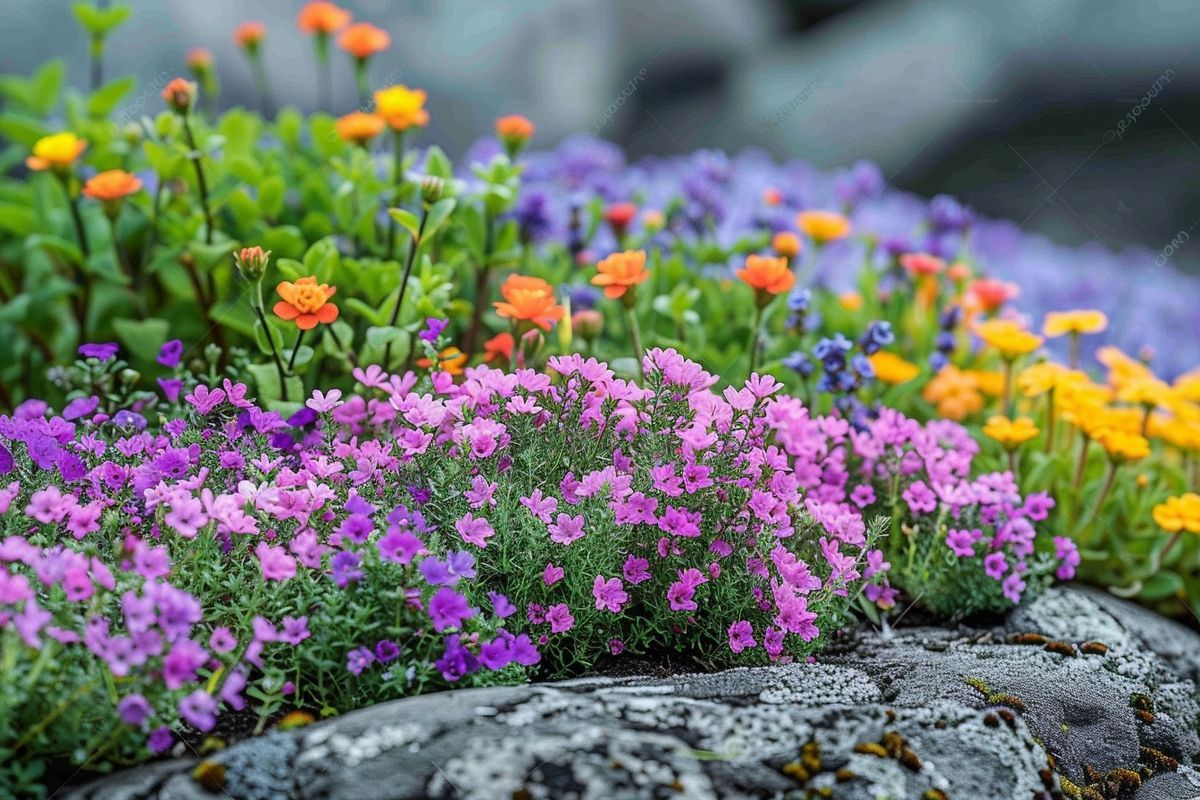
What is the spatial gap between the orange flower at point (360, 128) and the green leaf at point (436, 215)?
1.56 feet

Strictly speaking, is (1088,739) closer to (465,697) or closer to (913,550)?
(913,550)

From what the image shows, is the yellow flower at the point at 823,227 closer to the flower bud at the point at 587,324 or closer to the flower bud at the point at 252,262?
the flower bud at the point at 587,324

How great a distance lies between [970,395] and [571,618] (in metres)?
2.03

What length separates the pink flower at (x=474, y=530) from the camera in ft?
6.43

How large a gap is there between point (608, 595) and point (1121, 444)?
5.64ft

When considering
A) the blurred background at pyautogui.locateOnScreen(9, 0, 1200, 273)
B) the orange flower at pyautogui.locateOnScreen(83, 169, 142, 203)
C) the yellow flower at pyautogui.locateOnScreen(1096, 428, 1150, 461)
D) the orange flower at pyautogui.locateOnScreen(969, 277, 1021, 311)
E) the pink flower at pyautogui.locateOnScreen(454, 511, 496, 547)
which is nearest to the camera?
the pink flower at pyautogui.locateOnScreen(454, 511, 496, 547)

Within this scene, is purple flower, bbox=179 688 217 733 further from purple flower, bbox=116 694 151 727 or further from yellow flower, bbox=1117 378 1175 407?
yellow flower, bbox=1117 378 1175 407

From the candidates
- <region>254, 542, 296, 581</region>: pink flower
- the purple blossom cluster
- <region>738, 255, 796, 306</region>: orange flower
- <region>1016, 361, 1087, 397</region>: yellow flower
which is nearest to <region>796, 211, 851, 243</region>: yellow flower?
<region>1016, 361, 1087, 397</region>: yellow flower

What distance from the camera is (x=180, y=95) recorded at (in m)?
2.86

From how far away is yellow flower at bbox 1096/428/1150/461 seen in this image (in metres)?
2.91

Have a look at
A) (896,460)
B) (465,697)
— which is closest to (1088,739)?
(896,460)

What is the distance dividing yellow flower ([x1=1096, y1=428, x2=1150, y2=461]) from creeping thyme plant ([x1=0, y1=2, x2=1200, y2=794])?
0.04 feet

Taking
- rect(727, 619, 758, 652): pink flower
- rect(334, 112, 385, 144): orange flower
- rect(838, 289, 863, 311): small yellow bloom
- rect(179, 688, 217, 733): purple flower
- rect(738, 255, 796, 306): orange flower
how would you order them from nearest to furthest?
1. rect(179, 688, 217, 733): purple flower
2. rect(727, 619, 758, 652): pink flower
3. rect(738, 255, 796, 306): orange flower
4. rect(334, 112, 385, 144): orange flower
5. rect(838, 289, 863, 311): small yellow bloom

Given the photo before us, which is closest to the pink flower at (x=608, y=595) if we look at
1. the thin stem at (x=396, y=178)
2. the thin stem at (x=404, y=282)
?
the thin stem at (x=404, y=282)
